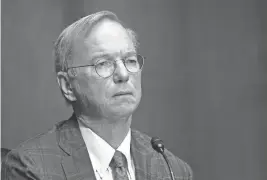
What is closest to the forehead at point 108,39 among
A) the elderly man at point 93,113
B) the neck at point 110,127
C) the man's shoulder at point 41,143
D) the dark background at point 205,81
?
the elderly man at point 93,113

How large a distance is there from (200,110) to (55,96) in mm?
883

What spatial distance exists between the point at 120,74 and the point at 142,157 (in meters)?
0.39

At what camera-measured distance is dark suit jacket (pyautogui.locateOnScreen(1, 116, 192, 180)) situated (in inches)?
65.5

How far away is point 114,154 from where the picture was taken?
1753 millimetres

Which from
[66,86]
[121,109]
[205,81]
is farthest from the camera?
[205,81]

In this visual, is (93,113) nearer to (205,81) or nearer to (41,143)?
(41,143)

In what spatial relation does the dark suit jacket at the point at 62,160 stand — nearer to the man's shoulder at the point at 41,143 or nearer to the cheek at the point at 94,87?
the man's shoulder at the point at 41,143

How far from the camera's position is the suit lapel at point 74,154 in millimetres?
1688

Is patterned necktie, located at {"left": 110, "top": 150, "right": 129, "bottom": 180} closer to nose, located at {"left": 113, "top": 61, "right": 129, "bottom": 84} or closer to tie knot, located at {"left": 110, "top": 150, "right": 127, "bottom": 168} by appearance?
tie knot, located at {"left": 110, "top": 150, "right": 127, "bottom": 168}

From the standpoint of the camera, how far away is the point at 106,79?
1670 millimetres

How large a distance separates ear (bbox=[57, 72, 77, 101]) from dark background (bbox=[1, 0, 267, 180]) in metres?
0.91

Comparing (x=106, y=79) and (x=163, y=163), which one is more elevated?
(x=106, y=79)

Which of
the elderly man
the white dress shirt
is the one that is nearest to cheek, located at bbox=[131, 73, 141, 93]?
the elderly man

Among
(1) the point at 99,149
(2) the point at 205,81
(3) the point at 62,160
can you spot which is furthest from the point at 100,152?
(2) the point at 205,81
